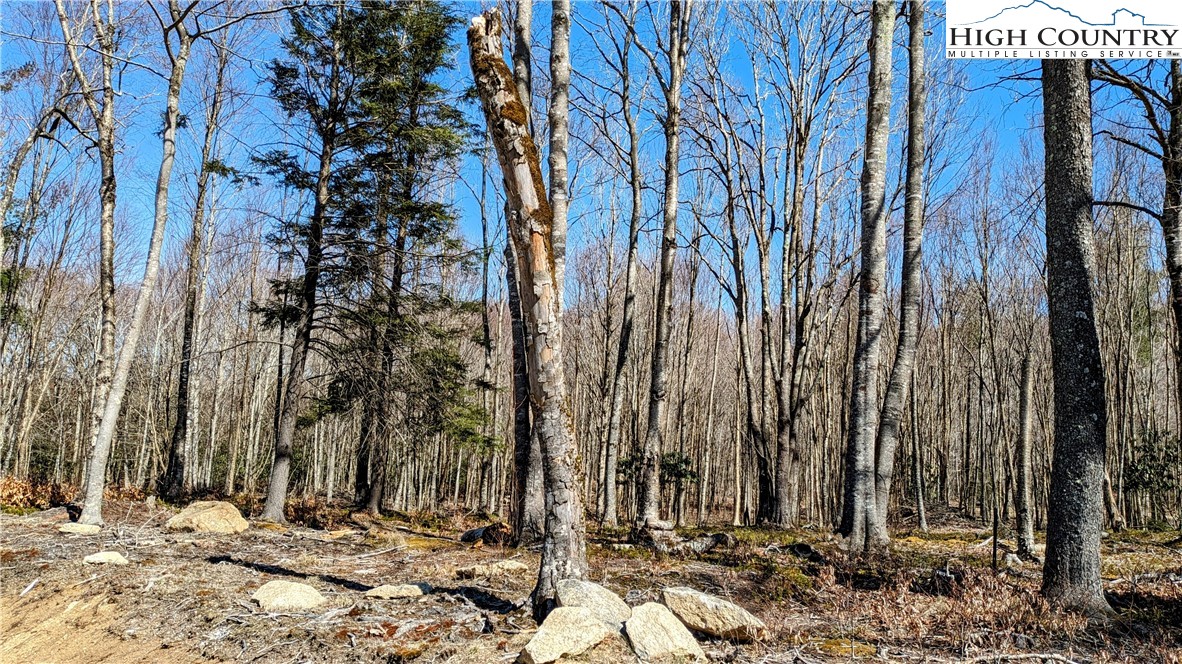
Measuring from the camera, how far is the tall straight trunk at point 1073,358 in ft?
15.3

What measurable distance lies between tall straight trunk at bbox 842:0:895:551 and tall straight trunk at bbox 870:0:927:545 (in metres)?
0.24

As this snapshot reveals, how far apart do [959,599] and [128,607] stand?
6313 mm

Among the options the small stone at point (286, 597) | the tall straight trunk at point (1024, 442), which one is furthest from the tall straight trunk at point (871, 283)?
the small stone at point (286, 597)

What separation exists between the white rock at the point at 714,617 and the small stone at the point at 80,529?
7671 mm

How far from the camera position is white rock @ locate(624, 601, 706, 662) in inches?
139

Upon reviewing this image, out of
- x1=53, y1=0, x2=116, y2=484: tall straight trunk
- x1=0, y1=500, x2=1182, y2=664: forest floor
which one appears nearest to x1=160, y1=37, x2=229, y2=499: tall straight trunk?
x1=53, y1=0, x2=116, y2=484: tall straight trunk

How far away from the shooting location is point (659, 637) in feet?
11.8

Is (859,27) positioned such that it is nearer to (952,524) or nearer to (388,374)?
(388,374)

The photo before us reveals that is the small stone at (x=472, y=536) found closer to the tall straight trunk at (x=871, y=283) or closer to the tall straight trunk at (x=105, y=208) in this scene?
the tall straight trunk at (x=871, y=283)

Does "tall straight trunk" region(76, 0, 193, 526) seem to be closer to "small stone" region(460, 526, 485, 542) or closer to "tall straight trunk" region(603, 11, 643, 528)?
"small stone" region(460, 526, 485, 542)

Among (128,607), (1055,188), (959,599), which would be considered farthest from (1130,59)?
(128,607)

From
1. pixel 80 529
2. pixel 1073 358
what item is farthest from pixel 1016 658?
pixel 80 529

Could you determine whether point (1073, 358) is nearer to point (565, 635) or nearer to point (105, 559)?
point (565, 635)

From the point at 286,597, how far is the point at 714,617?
3.12 meters
